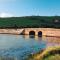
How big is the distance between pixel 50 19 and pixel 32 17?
13557 mm

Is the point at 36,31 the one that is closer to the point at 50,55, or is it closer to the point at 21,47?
the point at 21,47

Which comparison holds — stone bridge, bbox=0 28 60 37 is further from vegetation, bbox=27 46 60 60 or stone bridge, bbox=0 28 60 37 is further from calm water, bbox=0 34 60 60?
vegetation, bbox=27 46 60 60

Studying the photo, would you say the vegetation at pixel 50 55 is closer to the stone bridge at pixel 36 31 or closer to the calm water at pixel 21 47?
the calm water at pixel 21 47

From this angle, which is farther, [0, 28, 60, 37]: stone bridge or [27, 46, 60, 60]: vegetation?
[0, 28, 60, 37]: stone bridge

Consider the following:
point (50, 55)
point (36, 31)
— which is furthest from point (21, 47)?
point (36, 31)

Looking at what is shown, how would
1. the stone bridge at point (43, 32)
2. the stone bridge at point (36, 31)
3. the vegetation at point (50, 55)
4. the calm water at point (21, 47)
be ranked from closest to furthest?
the vegetation at point (50, 55) < the calm water at point (21, 47) < the stone bridge at point (43, 32) < the stone bridge at point (36, 31)

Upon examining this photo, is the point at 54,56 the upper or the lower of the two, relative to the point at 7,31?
upper

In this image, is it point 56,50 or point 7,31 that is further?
point 7,31

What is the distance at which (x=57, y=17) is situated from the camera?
15550 centimetres

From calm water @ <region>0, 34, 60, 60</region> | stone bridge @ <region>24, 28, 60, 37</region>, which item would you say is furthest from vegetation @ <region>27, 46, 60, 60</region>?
stone bridge @ <region>24, 28, 60, 37</region>

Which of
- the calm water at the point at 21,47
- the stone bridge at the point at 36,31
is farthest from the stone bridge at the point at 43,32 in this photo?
the calm water at the point at 21,47

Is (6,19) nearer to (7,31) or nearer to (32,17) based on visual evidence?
(32,17)

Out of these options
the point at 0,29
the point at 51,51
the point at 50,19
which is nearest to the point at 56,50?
the point at 51,51

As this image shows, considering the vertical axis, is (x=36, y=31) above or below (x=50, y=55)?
below
